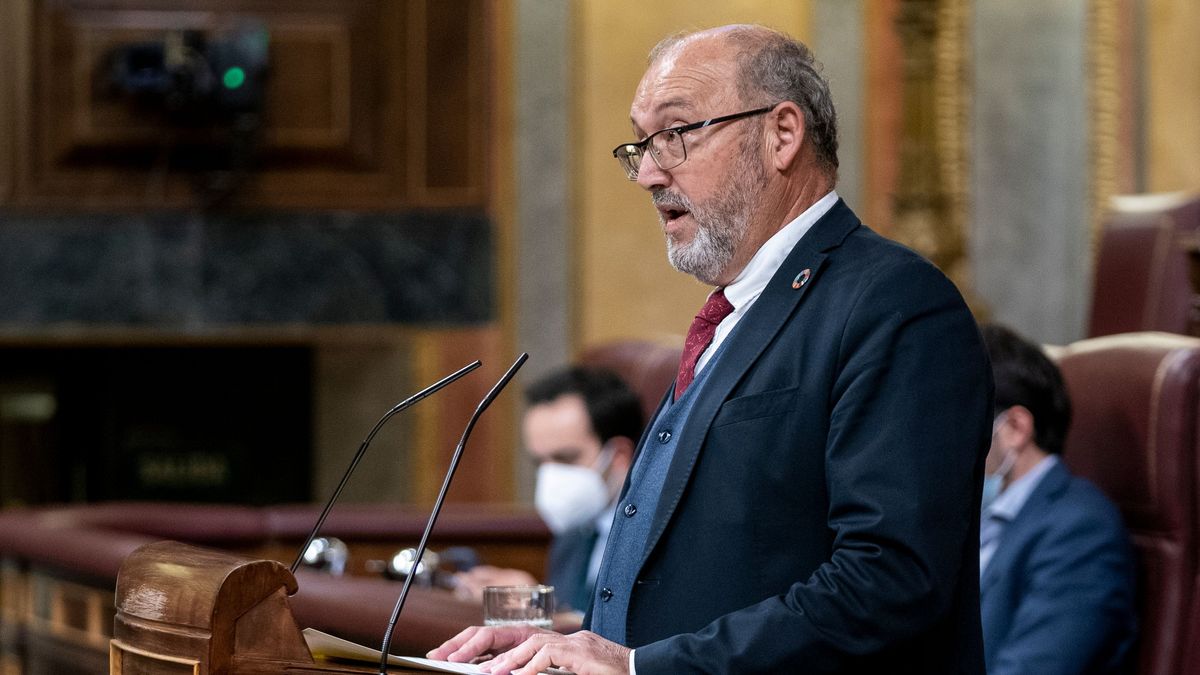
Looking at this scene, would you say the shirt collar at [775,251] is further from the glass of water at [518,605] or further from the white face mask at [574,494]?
the white face mask at [574,494]

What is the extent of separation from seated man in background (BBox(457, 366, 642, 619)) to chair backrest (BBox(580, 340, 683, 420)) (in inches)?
6.4

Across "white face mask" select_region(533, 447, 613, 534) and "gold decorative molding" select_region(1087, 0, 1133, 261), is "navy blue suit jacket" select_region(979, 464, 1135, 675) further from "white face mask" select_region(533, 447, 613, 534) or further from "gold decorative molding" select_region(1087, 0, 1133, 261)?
"gold decorative molding" select_region(1087, 0, 1133, 261)

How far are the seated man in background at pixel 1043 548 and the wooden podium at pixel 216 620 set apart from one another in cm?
120

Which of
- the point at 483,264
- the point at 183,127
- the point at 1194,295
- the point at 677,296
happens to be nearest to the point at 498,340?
the point at 483,264

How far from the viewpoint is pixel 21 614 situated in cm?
403

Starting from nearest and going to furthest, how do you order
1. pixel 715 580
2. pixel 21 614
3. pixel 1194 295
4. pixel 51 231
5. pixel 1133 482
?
pixel 715 580 → pixel 1133 482 → pixel 1194 295 → pixel 21 614 → pixel 51 231

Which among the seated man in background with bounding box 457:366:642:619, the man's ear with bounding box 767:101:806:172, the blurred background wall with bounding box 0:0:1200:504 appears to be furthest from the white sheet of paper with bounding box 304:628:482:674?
the blurred background wall with bounding box 0:0:1200:504

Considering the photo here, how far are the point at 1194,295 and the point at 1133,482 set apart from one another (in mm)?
975

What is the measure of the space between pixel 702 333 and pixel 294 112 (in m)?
4.12

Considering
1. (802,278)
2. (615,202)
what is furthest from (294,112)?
(802,278)

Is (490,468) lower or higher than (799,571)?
lower

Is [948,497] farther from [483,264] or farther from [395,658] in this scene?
[483,264]

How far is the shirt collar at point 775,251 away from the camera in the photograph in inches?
70.8

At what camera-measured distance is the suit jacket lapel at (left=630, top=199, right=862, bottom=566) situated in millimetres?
1680
